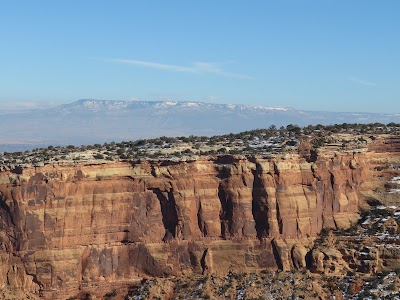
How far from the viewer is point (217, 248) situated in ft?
153

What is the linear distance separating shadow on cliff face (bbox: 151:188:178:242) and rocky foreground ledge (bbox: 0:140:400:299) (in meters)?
0.07

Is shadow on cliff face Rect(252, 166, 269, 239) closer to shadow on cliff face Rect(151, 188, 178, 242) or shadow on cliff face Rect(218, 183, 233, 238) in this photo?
shadow on cliff face Rect(218, 183, 233, 238)

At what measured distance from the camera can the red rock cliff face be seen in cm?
4419

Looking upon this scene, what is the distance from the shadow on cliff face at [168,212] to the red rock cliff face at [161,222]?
0.07 meters

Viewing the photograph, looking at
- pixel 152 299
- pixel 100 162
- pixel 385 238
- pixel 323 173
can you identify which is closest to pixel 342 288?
pixel 385 238

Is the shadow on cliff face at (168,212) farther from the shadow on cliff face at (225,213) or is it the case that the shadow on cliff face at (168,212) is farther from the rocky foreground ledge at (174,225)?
the shadow on cliff face at (225,213)

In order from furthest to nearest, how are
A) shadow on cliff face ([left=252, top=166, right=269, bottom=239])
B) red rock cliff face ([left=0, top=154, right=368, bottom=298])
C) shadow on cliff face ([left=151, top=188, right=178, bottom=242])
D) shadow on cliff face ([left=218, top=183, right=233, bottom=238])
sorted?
shadow on cliff face ([left=218, top=183, right=233, bottom=238]) < shadow on cliff face ([left=151, top=188, right=178, bottom=242]) < shadow on cliff face ([left=252, top=166, right=269, bottom=239]) < red rock cliff face ([left=0, top=154, right=368, bottom=298])

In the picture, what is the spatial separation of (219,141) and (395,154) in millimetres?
14694

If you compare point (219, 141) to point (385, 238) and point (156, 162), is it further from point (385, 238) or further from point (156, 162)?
point (385, 238)

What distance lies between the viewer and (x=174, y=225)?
4675cm

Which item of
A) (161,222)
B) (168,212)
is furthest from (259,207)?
(161,222)

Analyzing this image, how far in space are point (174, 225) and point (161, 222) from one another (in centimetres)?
99

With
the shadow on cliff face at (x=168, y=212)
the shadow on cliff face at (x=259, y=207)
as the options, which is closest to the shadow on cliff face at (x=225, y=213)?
the shadow on cliff face at (x=259, y=207)

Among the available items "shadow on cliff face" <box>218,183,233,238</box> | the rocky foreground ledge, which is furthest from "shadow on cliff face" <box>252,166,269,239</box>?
"shadow on cliff face" <box>218,183,233,238</box>
